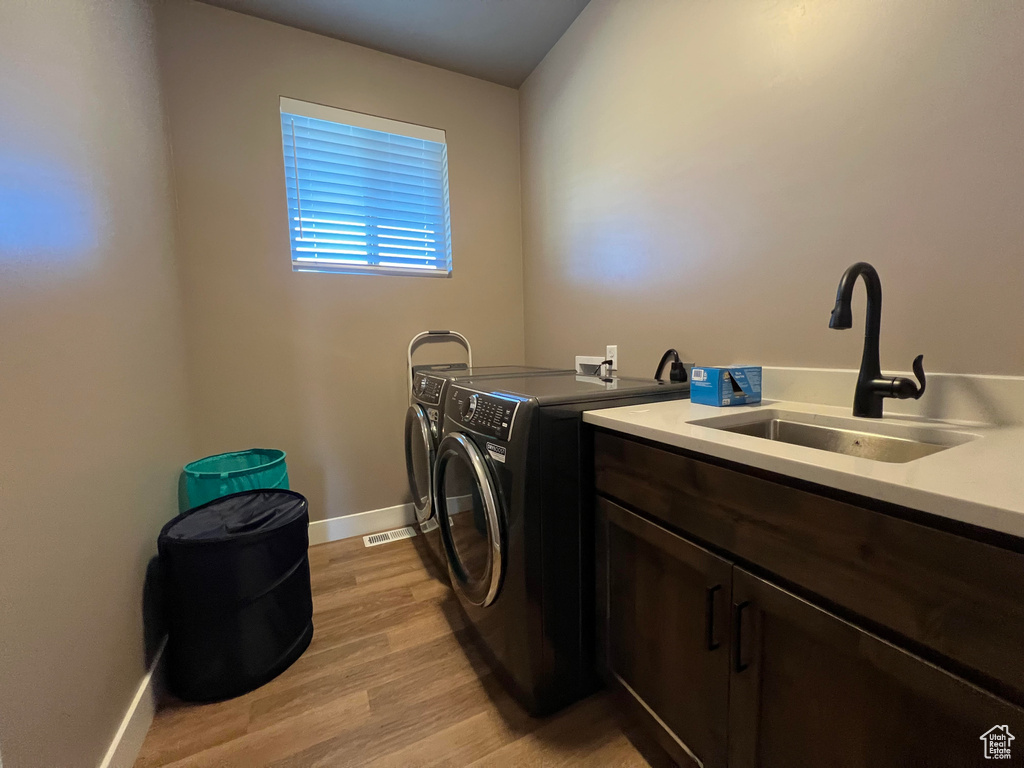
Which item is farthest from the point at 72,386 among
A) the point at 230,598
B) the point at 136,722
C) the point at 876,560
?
the point at 876,560

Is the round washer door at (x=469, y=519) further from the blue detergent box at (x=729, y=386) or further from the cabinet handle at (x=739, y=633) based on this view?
the blue detergent box at (x=729, y=386)

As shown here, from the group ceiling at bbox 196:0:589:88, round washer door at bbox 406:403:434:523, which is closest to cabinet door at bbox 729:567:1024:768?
round washer door at bbox 406:403:434:523

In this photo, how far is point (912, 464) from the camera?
23.3 inches

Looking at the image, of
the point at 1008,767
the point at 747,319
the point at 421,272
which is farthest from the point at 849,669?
the point at 421,272

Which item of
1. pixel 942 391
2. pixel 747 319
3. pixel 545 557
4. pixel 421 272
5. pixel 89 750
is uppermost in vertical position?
pixel 421 272

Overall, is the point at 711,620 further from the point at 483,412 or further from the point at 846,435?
the point at 483,412

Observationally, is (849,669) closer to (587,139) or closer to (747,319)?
(747,319)

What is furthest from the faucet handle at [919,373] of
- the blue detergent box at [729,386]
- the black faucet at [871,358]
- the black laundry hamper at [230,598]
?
the black laundry hamper at [230,598]

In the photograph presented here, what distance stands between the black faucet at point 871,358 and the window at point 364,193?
2019 millimetres

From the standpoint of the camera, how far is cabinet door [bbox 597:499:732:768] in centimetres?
81

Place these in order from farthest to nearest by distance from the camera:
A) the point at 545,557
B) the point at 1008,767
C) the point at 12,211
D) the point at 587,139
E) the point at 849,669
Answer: the point at 587,139
the point at 545,557
the point at 12,211
the point at 849,669
the point at 1008,767

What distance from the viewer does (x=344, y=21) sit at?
6.38 ft

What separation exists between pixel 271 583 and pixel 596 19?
8.70 ft

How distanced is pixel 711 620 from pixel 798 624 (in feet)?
0.60
